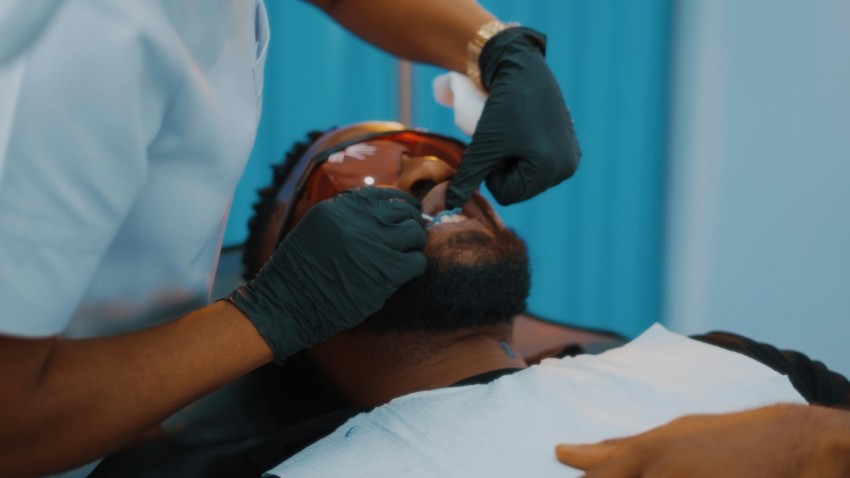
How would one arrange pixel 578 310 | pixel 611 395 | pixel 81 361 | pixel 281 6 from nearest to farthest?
pixel 81 361 < pixel 611 395 < pixel 281 6 < pixel 578 310

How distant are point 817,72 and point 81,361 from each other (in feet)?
7.50

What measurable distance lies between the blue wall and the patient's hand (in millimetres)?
1595

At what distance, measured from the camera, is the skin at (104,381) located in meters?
0.85

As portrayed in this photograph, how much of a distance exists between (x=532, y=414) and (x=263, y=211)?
681 millimetres

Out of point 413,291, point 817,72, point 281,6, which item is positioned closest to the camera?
point 413,291

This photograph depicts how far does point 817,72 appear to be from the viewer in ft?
8.23

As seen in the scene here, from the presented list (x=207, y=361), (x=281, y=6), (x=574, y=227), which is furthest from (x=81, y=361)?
(x=574, y=227)

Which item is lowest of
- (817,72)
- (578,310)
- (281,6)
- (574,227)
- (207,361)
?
(578,310)

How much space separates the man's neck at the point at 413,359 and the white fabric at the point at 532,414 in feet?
0.52

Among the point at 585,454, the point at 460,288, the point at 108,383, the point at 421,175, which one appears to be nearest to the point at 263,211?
the point at 421,175

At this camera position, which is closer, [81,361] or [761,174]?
[81,361]

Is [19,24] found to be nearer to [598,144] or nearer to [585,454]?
[585,454]

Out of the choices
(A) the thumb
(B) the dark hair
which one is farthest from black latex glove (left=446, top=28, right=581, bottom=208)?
(A) the thumb

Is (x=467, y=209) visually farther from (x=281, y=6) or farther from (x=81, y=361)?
(x=281, y=6)
